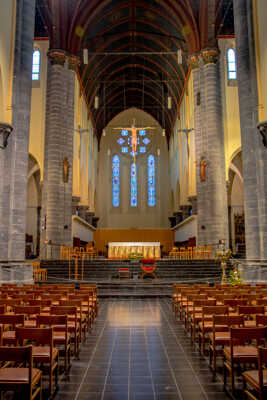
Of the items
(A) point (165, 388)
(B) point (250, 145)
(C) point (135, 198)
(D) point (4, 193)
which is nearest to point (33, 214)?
(C) point (135, 198)

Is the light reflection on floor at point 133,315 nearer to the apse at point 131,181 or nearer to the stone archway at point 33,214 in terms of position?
the stone archway at point 33,214

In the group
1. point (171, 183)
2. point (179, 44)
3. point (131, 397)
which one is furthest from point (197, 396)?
point (171, 183)

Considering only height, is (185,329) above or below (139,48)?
below

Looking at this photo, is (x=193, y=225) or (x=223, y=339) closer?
(x=223, y=339)

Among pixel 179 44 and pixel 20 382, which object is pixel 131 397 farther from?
pixel 179 44

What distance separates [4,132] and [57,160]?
34.8 ft

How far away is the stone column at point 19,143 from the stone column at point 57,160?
891 cm

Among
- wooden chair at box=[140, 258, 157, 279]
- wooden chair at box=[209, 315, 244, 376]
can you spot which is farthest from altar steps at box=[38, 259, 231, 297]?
wooden chair at box=[209, 315, 244, 376]

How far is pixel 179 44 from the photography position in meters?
30.6

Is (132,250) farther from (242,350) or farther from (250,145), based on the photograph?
(242,350)

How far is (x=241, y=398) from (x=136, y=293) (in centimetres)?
1049

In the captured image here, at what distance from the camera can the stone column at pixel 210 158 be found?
23516 millimetres

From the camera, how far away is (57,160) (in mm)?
23984

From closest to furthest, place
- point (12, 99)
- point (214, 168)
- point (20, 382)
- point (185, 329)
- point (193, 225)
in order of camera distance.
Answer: point (20, 382) < point (185, 329) < point (12, 99) < point (214, 168) < point (193, 225)
